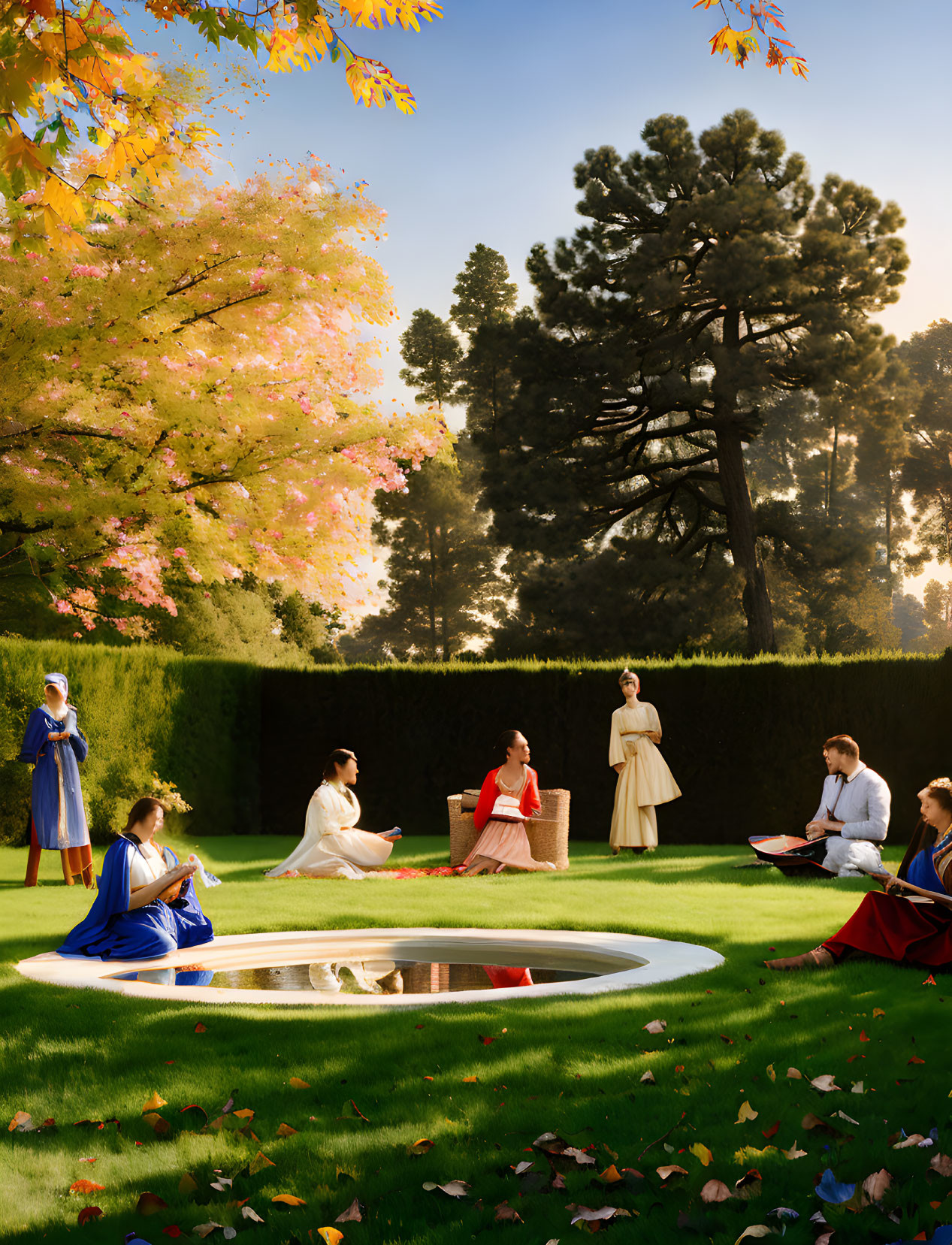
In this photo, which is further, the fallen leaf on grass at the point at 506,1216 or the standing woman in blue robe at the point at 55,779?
the standing woman in blue robe at the point at 55,779

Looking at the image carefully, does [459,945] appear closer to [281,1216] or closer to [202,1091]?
[202,1091]

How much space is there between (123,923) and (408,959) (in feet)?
6.13

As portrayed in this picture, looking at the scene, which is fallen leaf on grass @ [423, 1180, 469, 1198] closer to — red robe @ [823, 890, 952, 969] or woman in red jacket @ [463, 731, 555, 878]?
red robe @ [823, 890, 952, 969]

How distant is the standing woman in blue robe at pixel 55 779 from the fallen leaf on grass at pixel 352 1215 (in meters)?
8.14

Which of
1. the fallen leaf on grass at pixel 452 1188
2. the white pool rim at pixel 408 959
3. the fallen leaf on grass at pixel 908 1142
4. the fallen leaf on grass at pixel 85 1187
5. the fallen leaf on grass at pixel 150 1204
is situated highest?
the fallen leaf on grass at pixel 908 1142

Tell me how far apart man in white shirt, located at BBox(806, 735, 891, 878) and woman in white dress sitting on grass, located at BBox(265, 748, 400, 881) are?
4416mm

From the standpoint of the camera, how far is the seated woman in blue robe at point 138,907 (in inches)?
269

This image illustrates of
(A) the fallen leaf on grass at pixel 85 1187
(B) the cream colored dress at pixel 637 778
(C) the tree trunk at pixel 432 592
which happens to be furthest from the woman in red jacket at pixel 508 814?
(C) the tree trunk at pixel 432 592

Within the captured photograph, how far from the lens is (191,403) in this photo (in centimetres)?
1428

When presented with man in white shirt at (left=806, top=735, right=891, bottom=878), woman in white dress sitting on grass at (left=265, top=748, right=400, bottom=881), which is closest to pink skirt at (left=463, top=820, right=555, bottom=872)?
woman in white dress sitting on grass at (left=265, top=748, right=400, bottom=881)

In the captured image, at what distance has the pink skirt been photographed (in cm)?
1180

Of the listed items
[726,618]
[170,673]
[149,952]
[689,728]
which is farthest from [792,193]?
[149,952]

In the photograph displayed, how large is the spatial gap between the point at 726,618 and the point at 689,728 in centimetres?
1180

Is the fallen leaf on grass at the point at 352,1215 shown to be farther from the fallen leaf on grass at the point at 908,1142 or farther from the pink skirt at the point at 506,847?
the pink skirt at the point at 506,847
